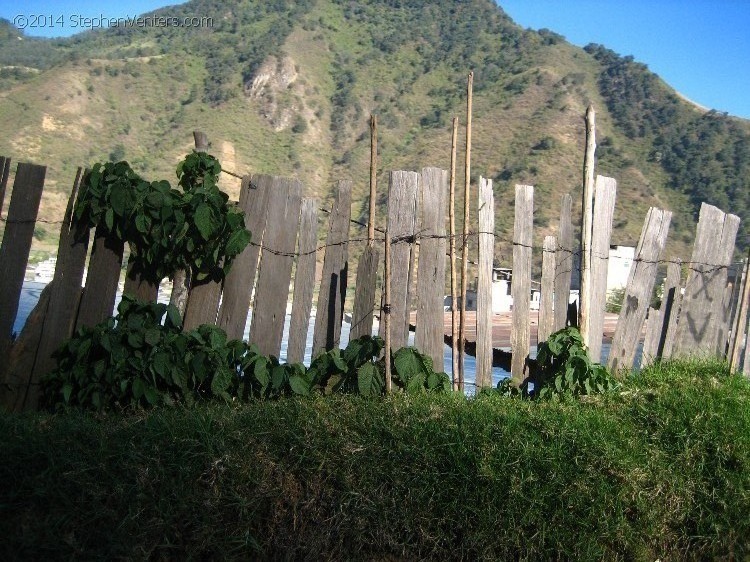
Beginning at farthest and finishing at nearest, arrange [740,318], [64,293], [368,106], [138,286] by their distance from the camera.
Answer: [368,106]
[740,318]
[138,286]
[64,293]

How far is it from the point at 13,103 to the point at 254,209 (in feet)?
154

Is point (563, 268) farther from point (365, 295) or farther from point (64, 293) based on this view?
point (64, 293)

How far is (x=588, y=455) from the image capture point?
441 centimetres

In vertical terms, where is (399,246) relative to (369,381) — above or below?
above

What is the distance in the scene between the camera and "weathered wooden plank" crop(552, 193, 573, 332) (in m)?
6.17

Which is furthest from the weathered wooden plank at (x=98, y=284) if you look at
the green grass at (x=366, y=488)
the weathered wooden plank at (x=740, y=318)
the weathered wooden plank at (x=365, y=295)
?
the weathered wooden plank at (x=740, y=318)

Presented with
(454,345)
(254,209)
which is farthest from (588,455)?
(254,209)

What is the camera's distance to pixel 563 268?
619cm

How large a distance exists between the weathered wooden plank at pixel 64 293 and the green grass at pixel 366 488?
0.78 m

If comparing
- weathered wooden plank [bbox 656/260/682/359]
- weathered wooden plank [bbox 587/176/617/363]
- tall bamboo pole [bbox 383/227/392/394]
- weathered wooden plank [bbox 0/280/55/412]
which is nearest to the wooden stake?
tall bamboo pole [bbox 383/227/392/394]

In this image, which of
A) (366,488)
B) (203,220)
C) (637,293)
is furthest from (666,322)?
(203,220)

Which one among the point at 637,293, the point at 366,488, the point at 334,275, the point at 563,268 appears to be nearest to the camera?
the point at 366,488

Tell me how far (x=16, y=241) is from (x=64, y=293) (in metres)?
0.46

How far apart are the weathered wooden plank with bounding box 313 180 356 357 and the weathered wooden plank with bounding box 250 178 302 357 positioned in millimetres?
266
